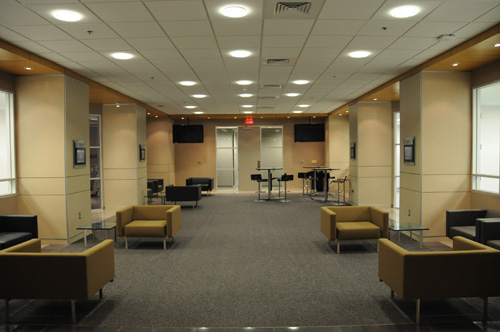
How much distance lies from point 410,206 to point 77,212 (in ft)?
23.4

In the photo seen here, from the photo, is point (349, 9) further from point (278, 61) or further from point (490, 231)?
point (490, 231)

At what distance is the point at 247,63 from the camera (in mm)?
7082

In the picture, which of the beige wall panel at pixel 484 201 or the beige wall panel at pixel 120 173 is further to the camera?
the beige wall panel at pixel 120 173

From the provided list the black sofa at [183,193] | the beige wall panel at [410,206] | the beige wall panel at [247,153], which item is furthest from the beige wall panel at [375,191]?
the beige wall panel at [247,153]

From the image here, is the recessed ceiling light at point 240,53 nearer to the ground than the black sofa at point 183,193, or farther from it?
farther from it

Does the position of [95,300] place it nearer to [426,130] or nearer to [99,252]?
[99,252]

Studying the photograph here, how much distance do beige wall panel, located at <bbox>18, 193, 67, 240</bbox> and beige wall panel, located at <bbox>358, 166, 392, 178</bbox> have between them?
28.3 ft

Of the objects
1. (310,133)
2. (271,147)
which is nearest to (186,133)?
(271,147)

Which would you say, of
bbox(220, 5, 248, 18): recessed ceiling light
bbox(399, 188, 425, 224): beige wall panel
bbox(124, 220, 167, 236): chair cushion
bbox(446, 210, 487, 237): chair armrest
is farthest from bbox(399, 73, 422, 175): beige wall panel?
bbox(124, 220, 167, 236): chair cushion

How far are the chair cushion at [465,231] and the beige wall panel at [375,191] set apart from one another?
5387 millimetres

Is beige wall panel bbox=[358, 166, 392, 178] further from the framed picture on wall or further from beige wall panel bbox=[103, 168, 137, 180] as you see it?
beige wall panel bbox=[103, 168, 137, 180]

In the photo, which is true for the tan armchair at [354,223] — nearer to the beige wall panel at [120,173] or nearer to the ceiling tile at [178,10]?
the ceiling tile at [178,10]

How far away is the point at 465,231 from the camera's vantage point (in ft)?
19.5

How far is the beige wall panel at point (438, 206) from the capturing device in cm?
723
